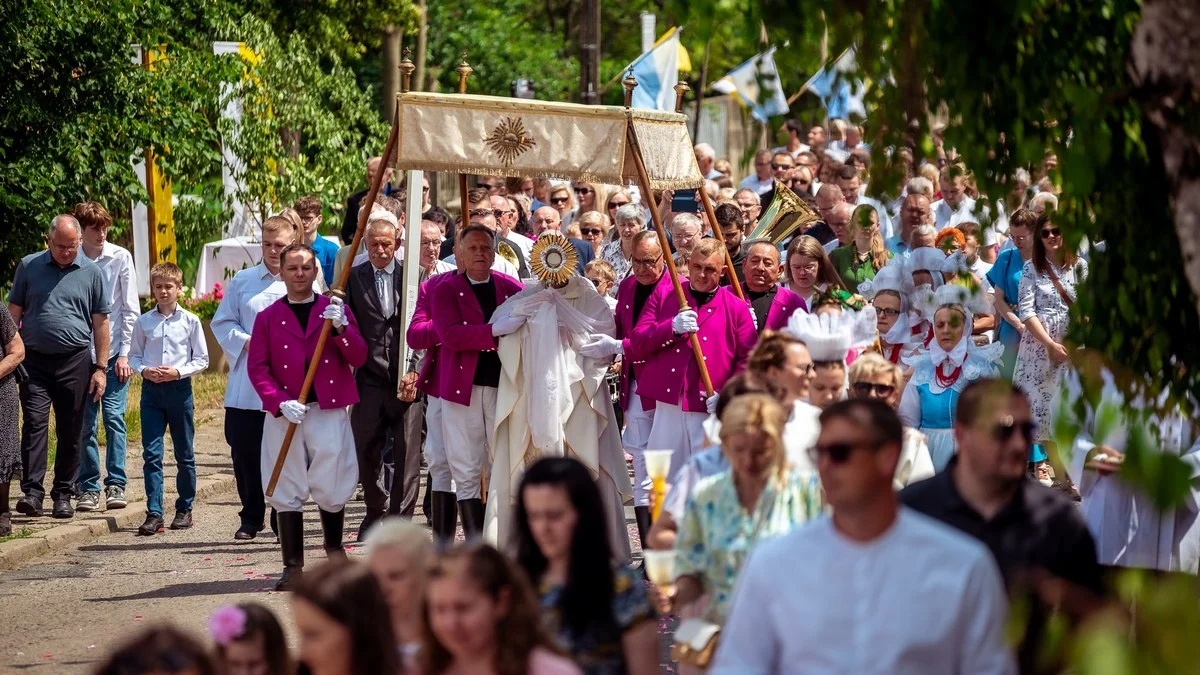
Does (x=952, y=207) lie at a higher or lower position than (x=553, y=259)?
higher

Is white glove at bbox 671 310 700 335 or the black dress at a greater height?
white glove at bbox 671 310 700 335

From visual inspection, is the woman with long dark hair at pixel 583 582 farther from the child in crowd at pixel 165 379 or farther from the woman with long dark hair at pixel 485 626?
the child in crowd at pixel 165 379

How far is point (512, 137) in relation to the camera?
10141 mm

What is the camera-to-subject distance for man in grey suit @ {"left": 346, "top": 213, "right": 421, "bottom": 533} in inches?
446

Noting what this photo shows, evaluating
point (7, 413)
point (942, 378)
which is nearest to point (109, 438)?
point (7, 413)

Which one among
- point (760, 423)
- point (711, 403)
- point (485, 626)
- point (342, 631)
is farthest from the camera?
point (711, 403)

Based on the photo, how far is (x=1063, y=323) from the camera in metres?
11.6

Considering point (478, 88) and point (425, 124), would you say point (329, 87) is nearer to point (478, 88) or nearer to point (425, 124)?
point (478, 88)

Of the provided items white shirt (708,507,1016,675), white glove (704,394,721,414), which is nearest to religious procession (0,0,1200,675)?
white shirt (708,507,1016,675)

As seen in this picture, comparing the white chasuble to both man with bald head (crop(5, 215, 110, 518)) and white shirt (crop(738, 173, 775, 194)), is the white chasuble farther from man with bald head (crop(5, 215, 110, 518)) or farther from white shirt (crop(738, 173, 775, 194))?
white shirt (crop(738, 173, 775, 194))

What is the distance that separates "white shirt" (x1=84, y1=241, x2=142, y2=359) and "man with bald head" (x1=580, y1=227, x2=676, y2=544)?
4.07 metres

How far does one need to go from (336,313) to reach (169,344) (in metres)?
2.34

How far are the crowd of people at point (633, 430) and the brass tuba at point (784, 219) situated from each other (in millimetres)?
160

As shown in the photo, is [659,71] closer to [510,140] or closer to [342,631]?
[510,140]
